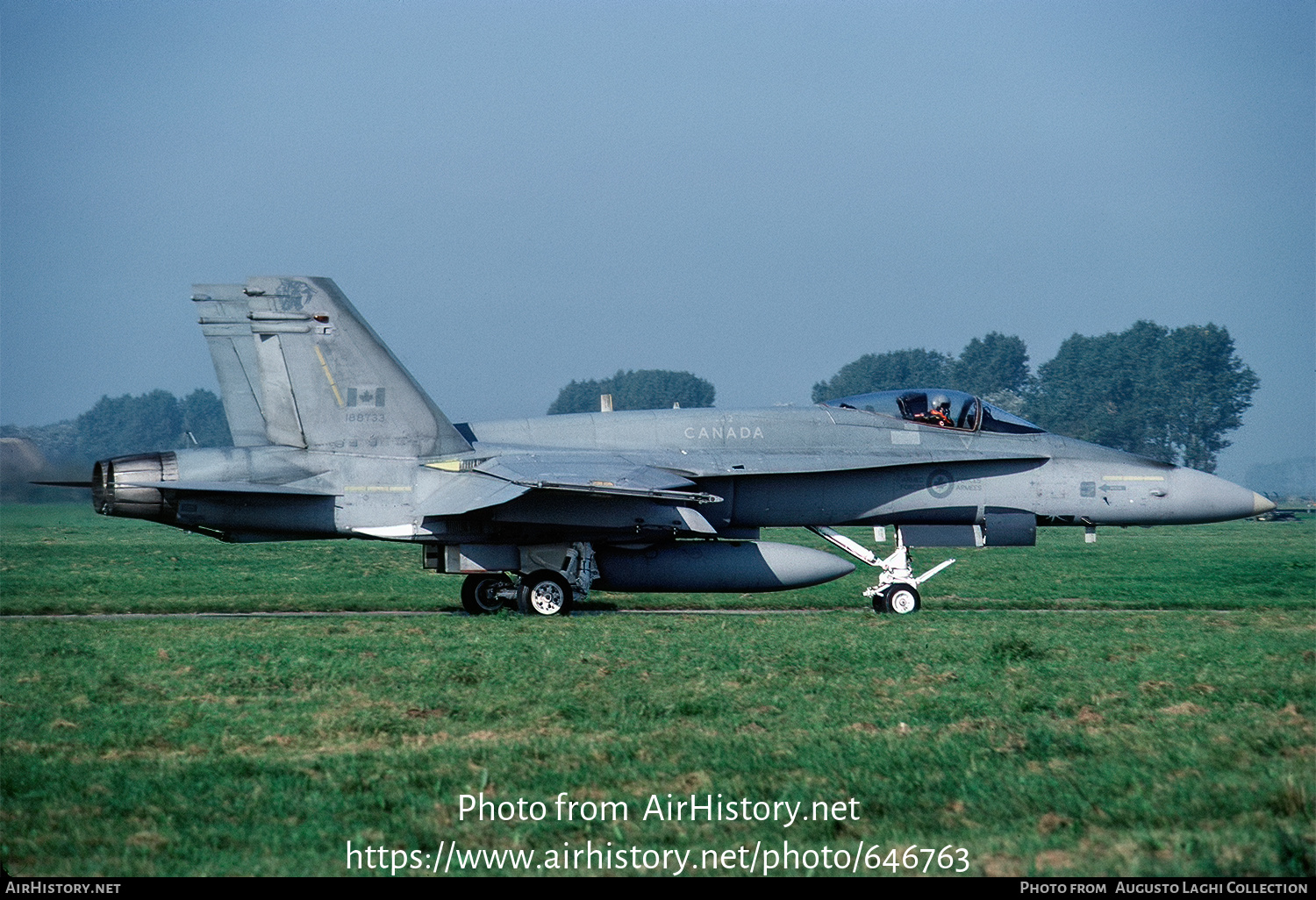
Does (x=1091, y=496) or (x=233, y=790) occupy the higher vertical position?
(x=1091, y=496)

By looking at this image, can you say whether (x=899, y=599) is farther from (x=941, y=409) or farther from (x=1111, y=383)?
(x=1111, y=383)

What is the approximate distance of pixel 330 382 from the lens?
16.3 metres

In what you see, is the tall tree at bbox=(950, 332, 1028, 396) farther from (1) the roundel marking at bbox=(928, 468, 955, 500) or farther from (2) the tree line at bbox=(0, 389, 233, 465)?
(1) the roundel marking at bbox=(928, 468, 955, 500)

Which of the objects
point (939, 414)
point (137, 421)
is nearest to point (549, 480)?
point (939, 414)

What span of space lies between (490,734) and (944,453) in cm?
1103

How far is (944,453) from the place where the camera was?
17.9 meters

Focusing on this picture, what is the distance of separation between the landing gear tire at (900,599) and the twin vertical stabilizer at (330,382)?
6.44 meters

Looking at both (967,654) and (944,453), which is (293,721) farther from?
(944,453)

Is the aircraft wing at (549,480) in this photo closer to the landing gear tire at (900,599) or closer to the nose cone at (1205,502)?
the landing gear tire at (900,599)

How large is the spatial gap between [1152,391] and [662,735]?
3058 inches

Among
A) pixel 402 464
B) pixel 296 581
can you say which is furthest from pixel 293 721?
pixel 296 581

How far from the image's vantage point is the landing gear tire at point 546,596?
16719 mm

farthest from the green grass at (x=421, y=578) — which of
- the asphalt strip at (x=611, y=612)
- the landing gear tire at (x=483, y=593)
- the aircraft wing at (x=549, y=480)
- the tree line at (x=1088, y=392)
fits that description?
the tree line at (x=1088, y=392)

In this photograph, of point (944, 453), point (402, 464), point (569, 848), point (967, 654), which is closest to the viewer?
point (569, 848)
